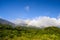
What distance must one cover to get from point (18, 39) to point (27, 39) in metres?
8.75

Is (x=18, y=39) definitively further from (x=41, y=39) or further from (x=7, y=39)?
(x=41, y=39)

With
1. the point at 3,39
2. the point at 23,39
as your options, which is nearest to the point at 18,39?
the point at 23,39

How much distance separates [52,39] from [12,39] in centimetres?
3831

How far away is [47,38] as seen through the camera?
12988cm

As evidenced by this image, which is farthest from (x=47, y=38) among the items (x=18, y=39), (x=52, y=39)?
(x=18, y=39)

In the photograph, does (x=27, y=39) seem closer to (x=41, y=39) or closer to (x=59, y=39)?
(x=41, y=39)

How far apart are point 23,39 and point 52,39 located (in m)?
28.0

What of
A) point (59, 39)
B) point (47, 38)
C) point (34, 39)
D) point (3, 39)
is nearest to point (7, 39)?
Answer: point (3, 39)

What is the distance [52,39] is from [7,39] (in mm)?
42833

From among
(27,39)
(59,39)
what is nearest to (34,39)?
(27,39)

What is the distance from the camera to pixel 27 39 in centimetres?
12812

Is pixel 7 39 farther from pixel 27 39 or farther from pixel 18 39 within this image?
pixel 27 39

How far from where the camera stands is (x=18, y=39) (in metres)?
127

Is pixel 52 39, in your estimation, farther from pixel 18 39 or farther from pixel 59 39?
pixel 18 39
